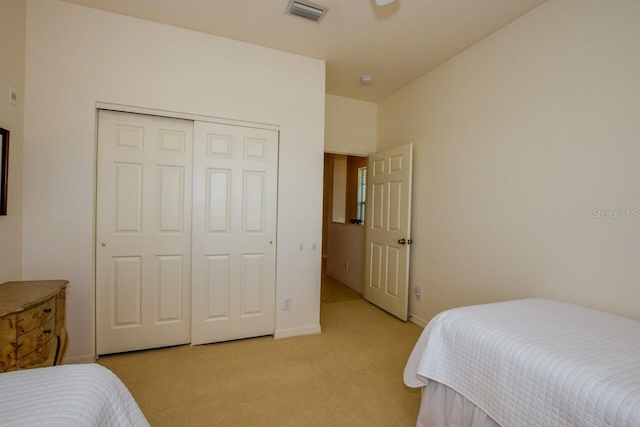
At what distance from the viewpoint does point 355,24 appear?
2.31 meters

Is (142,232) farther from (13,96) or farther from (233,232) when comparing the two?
(13,96)

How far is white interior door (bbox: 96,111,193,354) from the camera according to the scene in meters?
2.32

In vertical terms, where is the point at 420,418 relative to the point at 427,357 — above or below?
below

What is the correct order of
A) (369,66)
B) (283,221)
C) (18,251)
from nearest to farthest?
(18,251), (283,221), (369,66)

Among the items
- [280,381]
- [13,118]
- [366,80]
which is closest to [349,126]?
[366,80]

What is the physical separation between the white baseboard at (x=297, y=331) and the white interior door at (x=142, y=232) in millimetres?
828

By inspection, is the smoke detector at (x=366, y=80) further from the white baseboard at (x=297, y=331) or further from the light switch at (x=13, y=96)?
the light switch at (x=13, y=96)

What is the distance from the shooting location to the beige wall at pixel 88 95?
82.4 inches

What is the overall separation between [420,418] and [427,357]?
370mm

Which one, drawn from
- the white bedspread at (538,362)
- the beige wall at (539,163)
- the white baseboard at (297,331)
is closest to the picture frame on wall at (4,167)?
the white baseboard at (297,331)

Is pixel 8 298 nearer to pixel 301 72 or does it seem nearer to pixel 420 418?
pixel 420 418

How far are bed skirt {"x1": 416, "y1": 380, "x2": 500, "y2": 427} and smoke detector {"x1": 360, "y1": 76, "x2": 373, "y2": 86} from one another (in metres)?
2.92

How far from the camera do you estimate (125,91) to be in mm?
2275

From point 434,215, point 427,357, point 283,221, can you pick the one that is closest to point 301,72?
point 283,221
